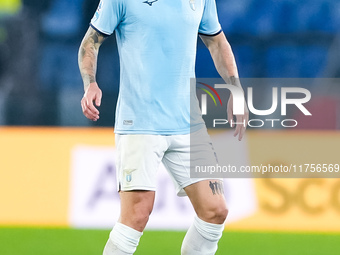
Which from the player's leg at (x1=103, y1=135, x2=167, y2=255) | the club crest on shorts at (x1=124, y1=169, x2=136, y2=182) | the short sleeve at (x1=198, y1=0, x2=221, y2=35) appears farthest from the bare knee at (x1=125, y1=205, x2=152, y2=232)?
the short sleeve at (x1=198, y1=0, x2=221, y2=35)

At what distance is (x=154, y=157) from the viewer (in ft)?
11.2

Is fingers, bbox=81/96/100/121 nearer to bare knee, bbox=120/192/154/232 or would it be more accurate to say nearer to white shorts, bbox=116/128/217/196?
white shorts, bbox=116/128/217/196

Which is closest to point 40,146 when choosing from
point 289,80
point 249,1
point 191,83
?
point 191,83

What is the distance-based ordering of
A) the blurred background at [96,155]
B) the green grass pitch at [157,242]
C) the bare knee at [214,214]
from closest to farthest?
the bare knee at [214,214]
the green grass pitch at [157,242]
the blurred background at [96,155]

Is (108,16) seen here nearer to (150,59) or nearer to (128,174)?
(150,59)

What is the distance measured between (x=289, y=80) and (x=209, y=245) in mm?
4834

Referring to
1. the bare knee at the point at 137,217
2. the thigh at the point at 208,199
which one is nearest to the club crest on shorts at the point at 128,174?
the bare knee at the point at 137,217

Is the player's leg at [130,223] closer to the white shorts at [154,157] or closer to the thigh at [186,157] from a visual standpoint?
the white shorts at [154,157]

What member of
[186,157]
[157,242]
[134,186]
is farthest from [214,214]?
[157,242]

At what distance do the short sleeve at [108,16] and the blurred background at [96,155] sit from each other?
176 centimetres

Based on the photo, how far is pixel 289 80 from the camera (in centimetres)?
813

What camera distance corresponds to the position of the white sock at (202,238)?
11.5 feet

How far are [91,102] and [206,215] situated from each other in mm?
766

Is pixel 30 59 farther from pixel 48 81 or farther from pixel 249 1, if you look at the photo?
pixel 249 1
